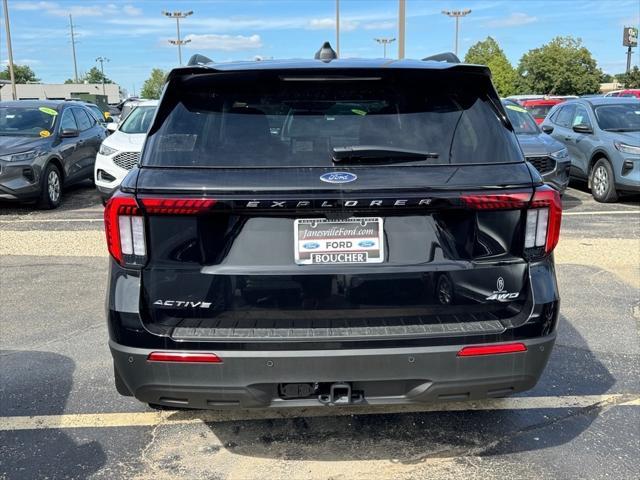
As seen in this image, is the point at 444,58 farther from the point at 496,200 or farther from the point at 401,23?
the point at 401,23

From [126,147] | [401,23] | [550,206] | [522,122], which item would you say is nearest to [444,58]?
[550,206]

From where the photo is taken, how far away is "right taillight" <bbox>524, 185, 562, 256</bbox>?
8.47 ft

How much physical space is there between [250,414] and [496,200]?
1.95m

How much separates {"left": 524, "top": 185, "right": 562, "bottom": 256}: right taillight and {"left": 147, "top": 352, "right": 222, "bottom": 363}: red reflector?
4.62 ft

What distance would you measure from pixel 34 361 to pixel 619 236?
7.36 m

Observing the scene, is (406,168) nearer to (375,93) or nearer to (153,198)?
(375,93)

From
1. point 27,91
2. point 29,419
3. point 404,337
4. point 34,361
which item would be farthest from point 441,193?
point 27,91

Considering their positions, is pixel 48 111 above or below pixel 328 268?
above

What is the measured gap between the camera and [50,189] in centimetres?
1040

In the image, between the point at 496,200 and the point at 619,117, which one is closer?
the point at 496,200

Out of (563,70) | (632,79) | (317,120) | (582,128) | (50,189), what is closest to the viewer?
(317,120)

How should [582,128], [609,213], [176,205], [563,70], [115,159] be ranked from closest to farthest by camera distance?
1. [176,205]
2. [115,159]
3. [609,213]
4. [582,128]
5. [563,70]

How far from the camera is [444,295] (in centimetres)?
256

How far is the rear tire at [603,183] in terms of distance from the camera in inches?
416
